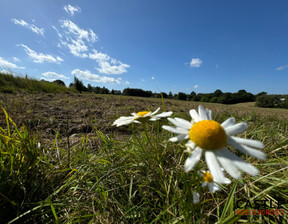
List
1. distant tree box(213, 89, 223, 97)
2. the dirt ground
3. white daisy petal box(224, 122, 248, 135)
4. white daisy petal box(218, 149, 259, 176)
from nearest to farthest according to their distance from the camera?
1. white daisy petal box(218, 149, 259, 176)
2. white daisy petal box(224, 122, 248, 135)
3. the dirt ground
4. distant tree box(213, 89, 223, 97)

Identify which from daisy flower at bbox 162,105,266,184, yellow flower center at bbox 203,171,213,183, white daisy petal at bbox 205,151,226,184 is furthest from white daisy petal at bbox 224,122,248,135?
yellow flower center at bbox 203,171,213,183

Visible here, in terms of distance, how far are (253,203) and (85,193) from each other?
965mm

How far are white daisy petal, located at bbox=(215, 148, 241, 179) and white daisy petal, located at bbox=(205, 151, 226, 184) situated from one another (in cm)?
2

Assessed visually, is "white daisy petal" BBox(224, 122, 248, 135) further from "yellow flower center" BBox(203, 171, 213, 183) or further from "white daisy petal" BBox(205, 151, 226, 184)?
"yellow flower center" BBox(203, 171, 213, 183)

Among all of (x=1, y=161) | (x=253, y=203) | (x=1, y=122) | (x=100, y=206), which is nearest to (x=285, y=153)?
(x=253, y=203)

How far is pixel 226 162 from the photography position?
0.48 metres

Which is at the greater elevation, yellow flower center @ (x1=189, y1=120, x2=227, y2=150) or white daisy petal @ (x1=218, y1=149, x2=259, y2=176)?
yellow flower center @ (x1=189, y1=120, x2=227, y2=150)

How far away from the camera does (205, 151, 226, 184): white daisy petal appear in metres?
0.43

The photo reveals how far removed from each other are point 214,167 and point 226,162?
0.18 ft

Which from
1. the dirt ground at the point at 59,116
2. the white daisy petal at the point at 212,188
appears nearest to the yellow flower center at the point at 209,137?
the white daisy petal at the point at 212,188

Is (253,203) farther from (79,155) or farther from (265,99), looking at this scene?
(265,99)

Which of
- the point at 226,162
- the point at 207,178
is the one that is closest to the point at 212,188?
the point at 207,178

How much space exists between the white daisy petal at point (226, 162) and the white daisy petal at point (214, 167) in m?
0.02

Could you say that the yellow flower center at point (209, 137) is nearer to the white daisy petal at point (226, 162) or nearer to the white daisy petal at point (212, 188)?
the white daisy petal at point (226, 162)
